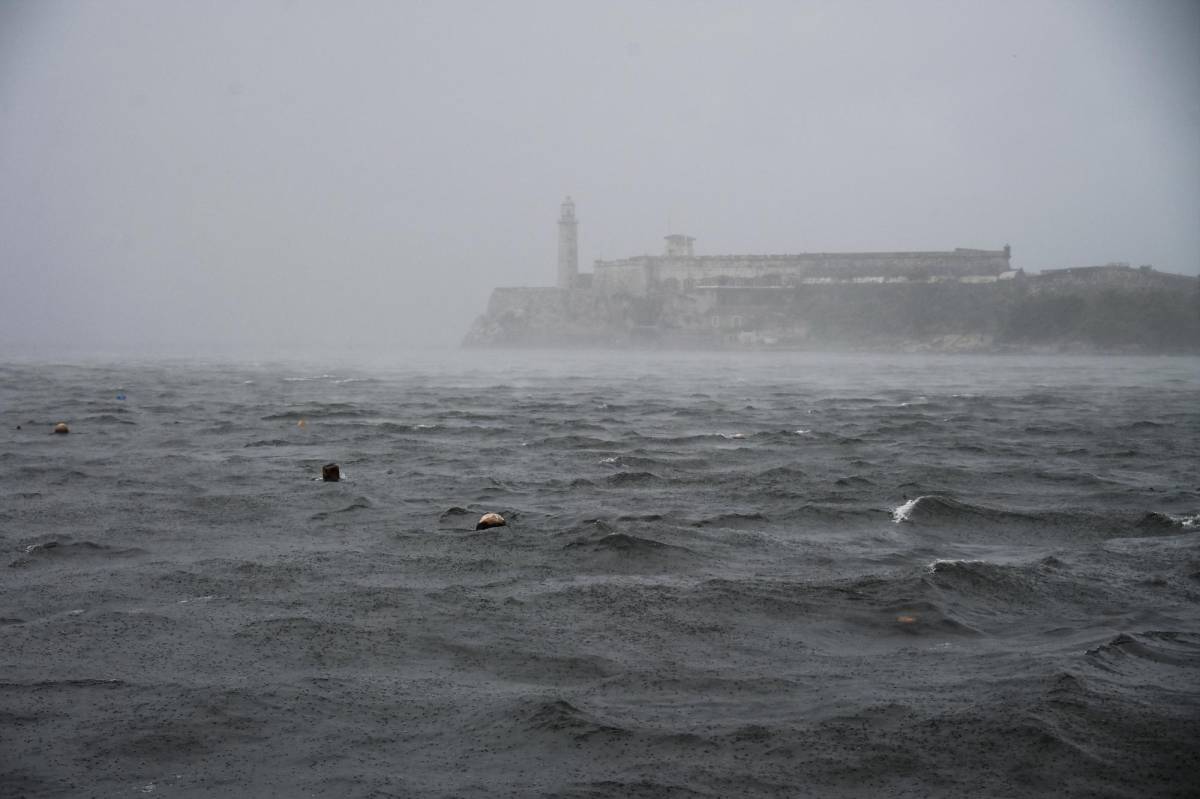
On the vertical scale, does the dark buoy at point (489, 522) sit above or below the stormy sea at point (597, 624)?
above

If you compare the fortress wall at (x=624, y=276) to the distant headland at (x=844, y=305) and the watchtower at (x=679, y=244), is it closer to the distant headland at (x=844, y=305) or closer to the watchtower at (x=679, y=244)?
the distant headland at (x=844, y=305)

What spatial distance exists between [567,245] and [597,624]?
119m

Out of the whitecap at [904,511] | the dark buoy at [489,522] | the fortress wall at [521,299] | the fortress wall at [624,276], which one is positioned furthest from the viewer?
the fortress wall at [521,299]

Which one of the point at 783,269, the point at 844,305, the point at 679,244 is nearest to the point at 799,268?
the point at 783,269

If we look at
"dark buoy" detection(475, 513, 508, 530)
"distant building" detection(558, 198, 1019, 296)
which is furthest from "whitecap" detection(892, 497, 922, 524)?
"distant building" detection(558, 198, 1019, 296)

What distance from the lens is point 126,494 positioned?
531 inches

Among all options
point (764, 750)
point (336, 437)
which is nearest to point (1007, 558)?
point (764, 750)

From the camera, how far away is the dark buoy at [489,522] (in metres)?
11.4

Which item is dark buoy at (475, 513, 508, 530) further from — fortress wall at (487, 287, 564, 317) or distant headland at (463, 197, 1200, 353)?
fortress wall at (487, 287, 564, 317)

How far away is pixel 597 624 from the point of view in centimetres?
798

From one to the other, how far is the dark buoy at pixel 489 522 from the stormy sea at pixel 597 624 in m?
0.26

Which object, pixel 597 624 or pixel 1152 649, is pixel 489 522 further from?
pixel 1152 649

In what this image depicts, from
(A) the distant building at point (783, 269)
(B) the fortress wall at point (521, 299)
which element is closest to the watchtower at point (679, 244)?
(A) the distant building at point (783, 269)

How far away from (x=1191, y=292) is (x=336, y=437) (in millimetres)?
87626
